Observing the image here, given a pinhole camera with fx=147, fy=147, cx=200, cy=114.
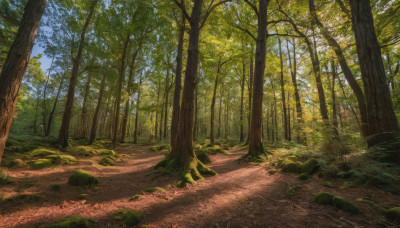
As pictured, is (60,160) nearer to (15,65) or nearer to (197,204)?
(15,65)

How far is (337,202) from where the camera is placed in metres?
2.77

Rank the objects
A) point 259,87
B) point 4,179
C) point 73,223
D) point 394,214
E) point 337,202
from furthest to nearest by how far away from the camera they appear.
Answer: point 259,87
point 4,179
point 337,202
point 73,223
point 394,214

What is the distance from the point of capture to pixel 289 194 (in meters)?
3.57

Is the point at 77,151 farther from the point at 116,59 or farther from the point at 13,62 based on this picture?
the point at 116,59

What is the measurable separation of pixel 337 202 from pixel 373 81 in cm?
407

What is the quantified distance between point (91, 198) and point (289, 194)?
4873 mm

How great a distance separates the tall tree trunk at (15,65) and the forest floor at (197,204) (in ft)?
5.11

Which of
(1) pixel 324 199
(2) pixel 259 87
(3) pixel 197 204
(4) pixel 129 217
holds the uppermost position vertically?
(2) pixel 259 87

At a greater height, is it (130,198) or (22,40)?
(22,40)

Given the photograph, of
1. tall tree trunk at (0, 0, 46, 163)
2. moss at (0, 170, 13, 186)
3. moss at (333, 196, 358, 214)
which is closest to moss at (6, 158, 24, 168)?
moss at (0, 170, 13, 186)

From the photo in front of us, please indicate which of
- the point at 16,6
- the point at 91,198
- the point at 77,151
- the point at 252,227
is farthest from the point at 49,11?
the point at 252,227

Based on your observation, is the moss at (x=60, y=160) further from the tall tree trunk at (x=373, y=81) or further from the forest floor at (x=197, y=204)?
the tall tree trunk at (x=373, y=81)

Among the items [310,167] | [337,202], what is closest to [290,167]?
[310,167]

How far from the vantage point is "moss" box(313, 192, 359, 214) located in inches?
100
